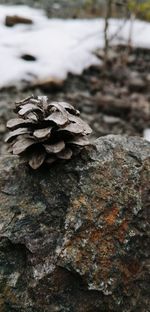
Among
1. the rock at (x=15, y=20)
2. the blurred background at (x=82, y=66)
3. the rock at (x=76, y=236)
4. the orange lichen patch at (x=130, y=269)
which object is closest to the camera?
the rock at (x=76, y=236)

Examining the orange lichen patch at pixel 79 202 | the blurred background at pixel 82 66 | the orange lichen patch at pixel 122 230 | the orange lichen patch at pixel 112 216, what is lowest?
the blurred background at pixel 82 66

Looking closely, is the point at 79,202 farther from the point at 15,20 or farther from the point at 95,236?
the point at 15,20

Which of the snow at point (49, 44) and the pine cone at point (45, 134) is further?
the snow at point (49, 44)

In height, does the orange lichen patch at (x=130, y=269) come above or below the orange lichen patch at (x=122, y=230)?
below

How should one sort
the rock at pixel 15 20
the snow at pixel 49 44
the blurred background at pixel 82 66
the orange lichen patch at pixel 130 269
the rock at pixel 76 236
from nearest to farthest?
the rock at pixel 76 236 < the orange lichen patch at pixel 130 269 < the blurred background at pixel 82 66 < the snow at pixel 49 44 < the rock at pixel 15 20

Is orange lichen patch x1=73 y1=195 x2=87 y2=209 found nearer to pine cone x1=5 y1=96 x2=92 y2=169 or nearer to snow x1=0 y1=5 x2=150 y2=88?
pine cone x1=5 y1=96 x2=92 y2=169

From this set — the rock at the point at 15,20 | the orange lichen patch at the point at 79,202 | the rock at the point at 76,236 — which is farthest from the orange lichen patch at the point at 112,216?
the rock at the point at 15,20

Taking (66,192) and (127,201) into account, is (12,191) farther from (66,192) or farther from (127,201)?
(127,201)

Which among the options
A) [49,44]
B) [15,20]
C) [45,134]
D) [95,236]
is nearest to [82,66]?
[49,44]

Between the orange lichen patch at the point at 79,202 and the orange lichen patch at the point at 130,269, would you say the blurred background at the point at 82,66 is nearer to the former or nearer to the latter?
the orange lichen patch at the point at 79,202
